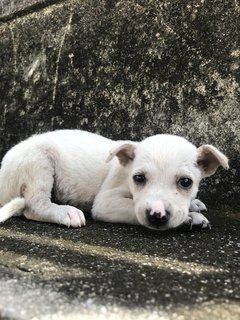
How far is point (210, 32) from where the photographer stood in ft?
14.1

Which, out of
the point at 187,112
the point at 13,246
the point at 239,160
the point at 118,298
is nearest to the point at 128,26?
the point at 187,112

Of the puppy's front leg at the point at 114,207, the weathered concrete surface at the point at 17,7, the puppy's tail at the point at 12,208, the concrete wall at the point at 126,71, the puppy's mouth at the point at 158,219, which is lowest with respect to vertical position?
the puppy's tail at the point at 12,208

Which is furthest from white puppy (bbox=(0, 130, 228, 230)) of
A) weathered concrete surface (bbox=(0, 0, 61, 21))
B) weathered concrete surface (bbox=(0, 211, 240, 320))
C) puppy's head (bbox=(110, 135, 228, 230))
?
weathered concrete surface (bbox=(0, 0, 61, 21))

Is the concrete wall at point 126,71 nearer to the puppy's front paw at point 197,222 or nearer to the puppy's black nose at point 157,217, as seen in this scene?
the puppy's front paw at point 197,222

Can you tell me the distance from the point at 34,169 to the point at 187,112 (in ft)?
5.18

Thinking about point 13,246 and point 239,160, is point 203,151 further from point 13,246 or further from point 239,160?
point 13,246

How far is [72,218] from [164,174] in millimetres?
858

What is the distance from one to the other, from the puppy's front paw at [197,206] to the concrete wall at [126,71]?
26 cm

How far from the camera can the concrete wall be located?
4.16 metres

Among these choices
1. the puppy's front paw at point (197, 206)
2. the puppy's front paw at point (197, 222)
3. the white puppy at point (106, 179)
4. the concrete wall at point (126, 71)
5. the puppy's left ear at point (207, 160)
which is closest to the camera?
the white puppy at point (106, 179)

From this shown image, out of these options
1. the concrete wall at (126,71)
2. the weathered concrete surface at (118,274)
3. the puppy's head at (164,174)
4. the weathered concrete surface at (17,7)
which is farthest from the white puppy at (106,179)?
the weathered concrete surface at (17,7)

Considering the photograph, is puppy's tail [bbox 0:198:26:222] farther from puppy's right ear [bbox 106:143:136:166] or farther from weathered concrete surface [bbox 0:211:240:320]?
puppy's right ear [bbox 106:143:136:166]

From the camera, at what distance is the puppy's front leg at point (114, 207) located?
361cm

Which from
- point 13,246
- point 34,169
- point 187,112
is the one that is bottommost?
point 13,246
